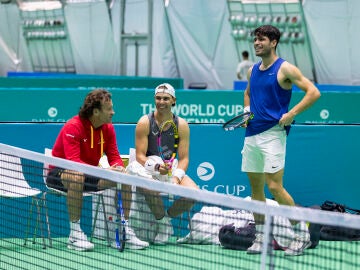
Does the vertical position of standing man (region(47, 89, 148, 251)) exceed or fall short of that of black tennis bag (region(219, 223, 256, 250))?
it exceeds it

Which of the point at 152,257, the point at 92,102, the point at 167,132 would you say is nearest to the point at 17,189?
the point at 92,102

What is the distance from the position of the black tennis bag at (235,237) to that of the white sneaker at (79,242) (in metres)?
0.97

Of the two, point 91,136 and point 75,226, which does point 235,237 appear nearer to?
point 75,226

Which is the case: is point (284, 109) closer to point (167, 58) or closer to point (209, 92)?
point (209, 92)

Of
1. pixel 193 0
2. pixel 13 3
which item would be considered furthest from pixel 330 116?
pixel 13 3

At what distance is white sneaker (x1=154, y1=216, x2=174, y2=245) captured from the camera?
5.46 m

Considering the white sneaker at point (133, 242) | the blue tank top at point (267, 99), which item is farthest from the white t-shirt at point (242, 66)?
the white sneaker at point (133, 242)

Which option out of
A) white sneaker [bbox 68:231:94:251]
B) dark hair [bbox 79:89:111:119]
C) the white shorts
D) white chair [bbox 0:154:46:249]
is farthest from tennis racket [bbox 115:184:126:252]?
dark hair [bbox 79:89:111:119]

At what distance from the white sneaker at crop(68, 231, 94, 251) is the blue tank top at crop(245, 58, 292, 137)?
1.73 meters

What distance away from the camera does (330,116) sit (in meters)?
12.9

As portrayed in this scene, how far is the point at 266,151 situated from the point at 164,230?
2245mm

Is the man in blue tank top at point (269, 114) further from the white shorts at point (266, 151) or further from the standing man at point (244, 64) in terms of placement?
the standing man at point (244, 64)

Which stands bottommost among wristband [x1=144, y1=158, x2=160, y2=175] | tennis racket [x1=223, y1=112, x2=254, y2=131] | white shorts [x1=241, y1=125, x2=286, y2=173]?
wristband [x1=144, y1=158, x2=160, y2=175]

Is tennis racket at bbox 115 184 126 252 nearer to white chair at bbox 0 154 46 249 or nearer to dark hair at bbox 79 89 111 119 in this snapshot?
white chair at bbox 0 154 46 249
